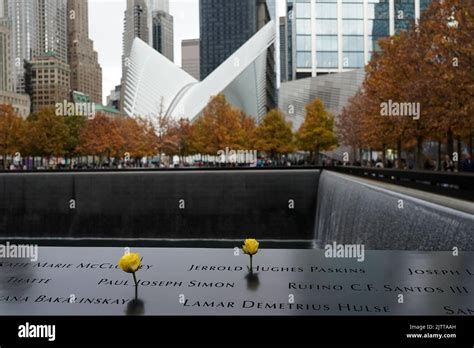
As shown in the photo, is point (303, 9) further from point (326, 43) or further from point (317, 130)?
point (317, 130)

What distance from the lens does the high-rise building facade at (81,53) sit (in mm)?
138750

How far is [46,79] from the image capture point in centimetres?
12850

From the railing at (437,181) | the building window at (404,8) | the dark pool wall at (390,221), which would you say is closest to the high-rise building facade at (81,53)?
the building window at (404,8)

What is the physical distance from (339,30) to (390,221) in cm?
6144

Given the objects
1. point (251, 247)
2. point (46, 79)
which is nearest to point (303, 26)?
point (251, 247)

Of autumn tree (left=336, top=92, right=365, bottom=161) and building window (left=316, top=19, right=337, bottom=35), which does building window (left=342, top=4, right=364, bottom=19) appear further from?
autumn tree (left=336, top=92, right=365, bottom=161)

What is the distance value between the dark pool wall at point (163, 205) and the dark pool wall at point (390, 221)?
641 centimetres

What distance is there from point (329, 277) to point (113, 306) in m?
1.40

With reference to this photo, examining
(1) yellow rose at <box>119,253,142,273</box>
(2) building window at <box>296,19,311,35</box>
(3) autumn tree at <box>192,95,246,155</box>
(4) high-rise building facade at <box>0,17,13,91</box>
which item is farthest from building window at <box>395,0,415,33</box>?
(4) high-rise building facade at <box>0,17,13,91</box>

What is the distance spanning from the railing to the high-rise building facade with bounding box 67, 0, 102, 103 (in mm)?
121268

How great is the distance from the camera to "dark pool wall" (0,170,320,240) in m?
25.6

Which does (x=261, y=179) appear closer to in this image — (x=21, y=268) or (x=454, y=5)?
(x=454, y=5)
